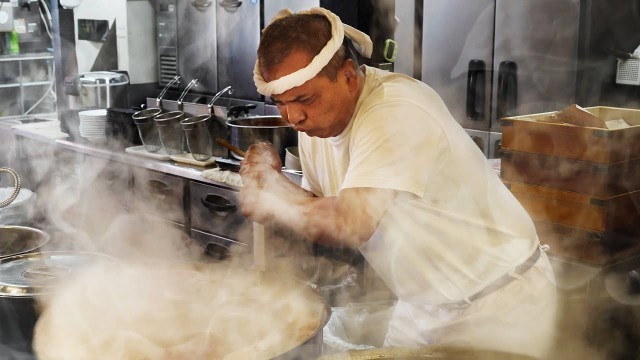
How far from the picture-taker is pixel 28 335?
1.59 metres

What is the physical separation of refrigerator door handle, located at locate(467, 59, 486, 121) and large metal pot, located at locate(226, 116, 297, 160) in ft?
3.91

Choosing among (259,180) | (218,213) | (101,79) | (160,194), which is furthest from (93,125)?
(259,180)

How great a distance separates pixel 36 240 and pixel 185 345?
0.83m

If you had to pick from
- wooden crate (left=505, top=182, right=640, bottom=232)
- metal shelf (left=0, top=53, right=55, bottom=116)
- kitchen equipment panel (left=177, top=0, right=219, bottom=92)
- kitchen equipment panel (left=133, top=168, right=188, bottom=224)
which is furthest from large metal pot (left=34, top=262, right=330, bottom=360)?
metal shelf (left=0, top=53, right=55, bottom=116)

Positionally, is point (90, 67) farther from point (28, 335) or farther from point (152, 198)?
point (28, 335)

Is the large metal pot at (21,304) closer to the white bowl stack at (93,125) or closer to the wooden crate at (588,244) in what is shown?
the wooden crate at (588,244)

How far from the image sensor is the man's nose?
5.57 ft

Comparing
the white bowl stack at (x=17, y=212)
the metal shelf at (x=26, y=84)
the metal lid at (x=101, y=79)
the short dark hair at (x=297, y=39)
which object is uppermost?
the short dark hair at (x=297, y=39)

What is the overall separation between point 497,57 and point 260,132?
1.60 m

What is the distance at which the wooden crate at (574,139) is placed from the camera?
2.32 m

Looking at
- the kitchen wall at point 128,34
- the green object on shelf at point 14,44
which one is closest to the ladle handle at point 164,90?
the kitchen wall at point 128,34

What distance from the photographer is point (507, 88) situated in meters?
4.03

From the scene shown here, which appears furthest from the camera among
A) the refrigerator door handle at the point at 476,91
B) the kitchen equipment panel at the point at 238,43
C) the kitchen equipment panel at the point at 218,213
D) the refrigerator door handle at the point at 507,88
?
the kitchen equipment panel at the point at 238,43

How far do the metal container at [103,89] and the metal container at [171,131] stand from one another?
103 cm
